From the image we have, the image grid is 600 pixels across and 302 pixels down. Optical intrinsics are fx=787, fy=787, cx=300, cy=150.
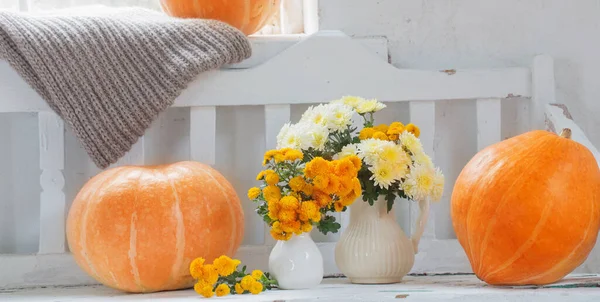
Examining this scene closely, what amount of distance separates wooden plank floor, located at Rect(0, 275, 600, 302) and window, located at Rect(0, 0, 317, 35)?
0.59 metres

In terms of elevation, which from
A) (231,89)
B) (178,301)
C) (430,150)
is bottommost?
(178,301)

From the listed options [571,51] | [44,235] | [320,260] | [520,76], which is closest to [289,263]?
[320,260]

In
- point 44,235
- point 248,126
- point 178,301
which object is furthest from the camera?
point 248,126

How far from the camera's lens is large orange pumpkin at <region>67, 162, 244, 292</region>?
4.01ft

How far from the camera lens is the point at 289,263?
120cm

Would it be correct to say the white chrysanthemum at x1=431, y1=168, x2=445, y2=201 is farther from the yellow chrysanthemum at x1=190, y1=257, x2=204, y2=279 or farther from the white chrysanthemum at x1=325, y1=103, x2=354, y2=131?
the yellow chrysanthemum at x1=190, y1=257, x2=204, y2=279

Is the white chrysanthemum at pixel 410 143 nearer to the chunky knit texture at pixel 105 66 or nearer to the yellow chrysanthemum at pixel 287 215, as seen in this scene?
the yellow chrysanthemum at pixel 287 215

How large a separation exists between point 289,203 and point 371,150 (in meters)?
0.15

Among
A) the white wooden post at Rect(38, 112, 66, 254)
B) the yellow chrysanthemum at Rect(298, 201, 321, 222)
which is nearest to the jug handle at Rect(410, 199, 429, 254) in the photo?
the yellow chrysanthemum at Rect(298, 201, 321, 222)

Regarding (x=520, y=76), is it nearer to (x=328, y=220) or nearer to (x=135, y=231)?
(x=328, y=220)

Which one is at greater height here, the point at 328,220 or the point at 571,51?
the point at 571,51

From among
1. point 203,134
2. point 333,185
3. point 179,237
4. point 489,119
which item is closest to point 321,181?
point 333,185

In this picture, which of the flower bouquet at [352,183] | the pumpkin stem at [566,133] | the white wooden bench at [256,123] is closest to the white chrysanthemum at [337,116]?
the flower bouquet at [352,183]

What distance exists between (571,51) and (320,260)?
0.73m
